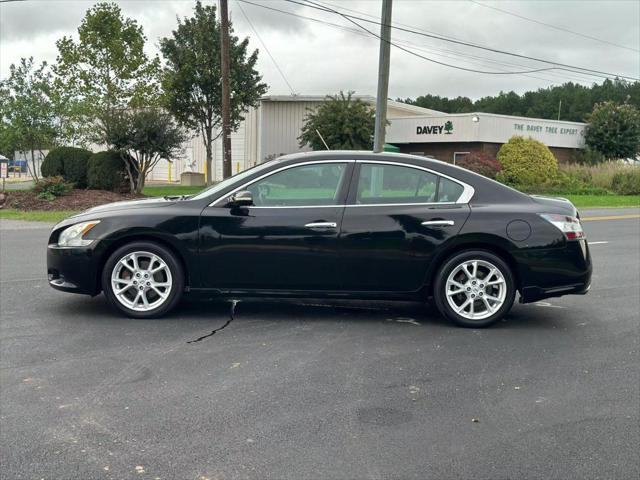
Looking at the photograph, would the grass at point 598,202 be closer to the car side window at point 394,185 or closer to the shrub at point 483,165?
the shrub at point 483,165

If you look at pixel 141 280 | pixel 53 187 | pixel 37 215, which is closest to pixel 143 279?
pixel 141 280

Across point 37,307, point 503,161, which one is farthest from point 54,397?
point 503,161

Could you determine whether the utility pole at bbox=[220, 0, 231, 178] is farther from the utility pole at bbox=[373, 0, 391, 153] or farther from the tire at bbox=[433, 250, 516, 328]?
the tire at bbox=[433, 250, 516, 328]

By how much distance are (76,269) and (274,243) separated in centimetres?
182

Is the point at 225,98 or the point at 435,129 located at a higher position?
the point at 435,129

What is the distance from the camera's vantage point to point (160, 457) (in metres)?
3.58

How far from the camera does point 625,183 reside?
Result: 35.4 m

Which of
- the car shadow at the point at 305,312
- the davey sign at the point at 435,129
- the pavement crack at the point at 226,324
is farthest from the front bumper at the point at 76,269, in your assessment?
the davey sign at the point at 435,129

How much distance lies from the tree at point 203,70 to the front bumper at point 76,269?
75.7 feet

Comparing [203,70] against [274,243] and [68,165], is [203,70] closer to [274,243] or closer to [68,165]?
[68,165]

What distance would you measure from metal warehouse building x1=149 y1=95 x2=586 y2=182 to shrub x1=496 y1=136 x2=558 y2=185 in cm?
398

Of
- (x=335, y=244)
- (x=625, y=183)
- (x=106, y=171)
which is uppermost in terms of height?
(x=106, y=171)

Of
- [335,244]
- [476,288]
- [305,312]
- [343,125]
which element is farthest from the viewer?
[343,125]

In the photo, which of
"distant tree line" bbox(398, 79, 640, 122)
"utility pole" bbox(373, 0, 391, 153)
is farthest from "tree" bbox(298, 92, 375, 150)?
"distant tree line" bbox(398, 79, 640, 122)
